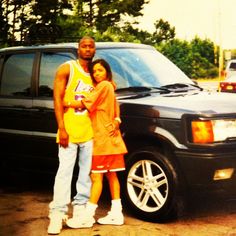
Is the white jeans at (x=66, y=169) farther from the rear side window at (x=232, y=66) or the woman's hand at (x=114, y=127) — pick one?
the rear side window at (x=232, y=66)

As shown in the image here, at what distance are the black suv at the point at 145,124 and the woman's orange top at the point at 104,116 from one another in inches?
14.3

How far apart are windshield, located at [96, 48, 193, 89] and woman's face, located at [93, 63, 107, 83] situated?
2.43 ft

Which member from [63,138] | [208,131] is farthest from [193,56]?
[63,138]

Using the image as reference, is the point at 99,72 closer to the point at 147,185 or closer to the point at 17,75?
the point at 147,185

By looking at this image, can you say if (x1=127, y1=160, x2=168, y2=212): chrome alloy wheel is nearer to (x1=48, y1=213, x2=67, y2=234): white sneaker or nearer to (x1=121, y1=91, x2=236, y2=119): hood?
(x1=121, y1=91, x2=236, y2=119): hood

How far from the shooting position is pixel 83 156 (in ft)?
17.2

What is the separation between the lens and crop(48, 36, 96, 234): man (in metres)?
5.09

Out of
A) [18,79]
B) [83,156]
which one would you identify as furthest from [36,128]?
[83,156]

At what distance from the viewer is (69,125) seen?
5133mm

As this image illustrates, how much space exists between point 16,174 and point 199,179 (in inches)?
146

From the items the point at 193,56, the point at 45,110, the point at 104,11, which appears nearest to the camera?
the point at 45,110

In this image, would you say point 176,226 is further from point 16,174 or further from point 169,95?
point 16,174

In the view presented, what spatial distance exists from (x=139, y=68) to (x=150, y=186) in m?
1.44

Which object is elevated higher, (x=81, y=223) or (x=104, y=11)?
(x=104, y=11)
